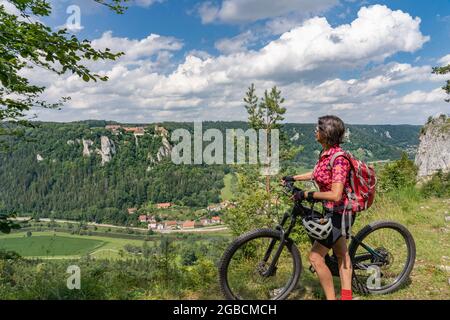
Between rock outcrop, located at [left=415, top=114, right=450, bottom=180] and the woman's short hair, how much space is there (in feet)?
67.8

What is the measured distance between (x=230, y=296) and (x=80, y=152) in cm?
13574

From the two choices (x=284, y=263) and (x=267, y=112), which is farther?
(x=267, y=112)

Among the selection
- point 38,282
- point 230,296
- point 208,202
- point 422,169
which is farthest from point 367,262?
point 208,202

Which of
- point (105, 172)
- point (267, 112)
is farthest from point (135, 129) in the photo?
point (267, 112)

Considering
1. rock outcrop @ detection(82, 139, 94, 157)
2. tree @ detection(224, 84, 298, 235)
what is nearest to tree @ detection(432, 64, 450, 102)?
tree @ detection(224, 84, 298, 235)

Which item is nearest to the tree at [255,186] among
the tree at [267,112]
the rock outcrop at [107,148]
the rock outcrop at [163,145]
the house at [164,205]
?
the tree at [267,112]

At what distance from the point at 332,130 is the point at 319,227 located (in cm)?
98

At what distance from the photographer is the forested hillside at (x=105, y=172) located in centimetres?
9644

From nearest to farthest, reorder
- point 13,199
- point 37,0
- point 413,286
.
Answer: point 413,286, point 37,0, point 13,199

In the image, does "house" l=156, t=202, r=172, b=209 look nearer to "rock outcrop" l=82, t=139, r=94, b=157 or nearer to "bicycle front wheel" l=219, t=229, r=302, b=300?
"rock outcrop" l=82, t=139, r=94, b=157

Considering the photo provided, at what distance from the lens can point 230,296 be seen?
11.4 feet

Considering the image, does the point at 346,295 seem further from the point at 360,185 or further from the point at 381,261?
the point at 360,185

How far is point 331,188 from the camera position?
322 centimetres
